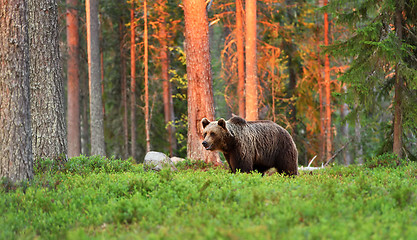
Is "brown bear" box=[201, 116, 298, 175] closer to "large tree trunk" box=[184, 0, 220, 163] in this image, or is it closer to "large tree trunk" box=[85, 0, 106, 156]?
"large tree trunk" box=[184, 0, 220, 163]

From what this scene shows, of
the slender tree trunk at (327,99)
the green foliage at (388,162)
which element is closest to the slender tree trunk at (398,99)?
the green foliage at (388,162)

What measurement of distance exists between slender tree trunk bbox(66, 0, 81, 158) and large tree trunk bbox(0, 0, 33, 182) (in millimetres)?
15043

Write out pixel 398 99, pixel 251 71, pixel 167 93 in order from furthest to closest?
1. pixel 167 93
2. pixel 251 71
3. pixel 398 99

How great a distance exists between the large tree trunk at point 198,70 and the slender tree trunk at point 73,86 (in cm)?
1125

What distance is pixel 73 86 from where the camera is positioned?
24.3 m

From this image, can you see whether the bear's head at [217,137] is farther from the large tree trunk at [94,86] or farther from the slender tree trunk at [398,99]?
the large tree trunk at [94,86]

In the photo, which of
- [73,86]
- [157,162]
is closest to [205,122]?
[157,162]

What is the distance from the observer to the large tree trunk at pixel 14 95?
8789mm

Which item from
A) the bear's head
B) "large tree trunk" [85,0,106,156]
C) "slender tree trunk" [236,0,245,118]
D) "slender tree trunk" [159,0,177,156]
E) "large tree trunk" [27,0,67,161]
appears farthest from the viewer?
"slender tree trunk" [159,0,177,156]

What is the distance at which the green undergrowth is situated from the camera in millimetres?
5480

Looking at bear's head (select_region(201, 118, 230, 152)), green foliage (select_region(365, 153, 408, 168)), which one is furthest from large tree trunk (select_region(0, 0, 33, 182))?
green foliage (select_region(365, 153, 408, 168))

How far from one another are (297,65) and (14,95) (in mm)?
19234

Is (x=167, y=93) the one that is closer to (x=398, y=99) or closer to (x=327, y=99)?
(x=327, y=99)

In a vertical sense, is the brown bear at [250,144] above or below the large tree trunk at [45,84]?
below
